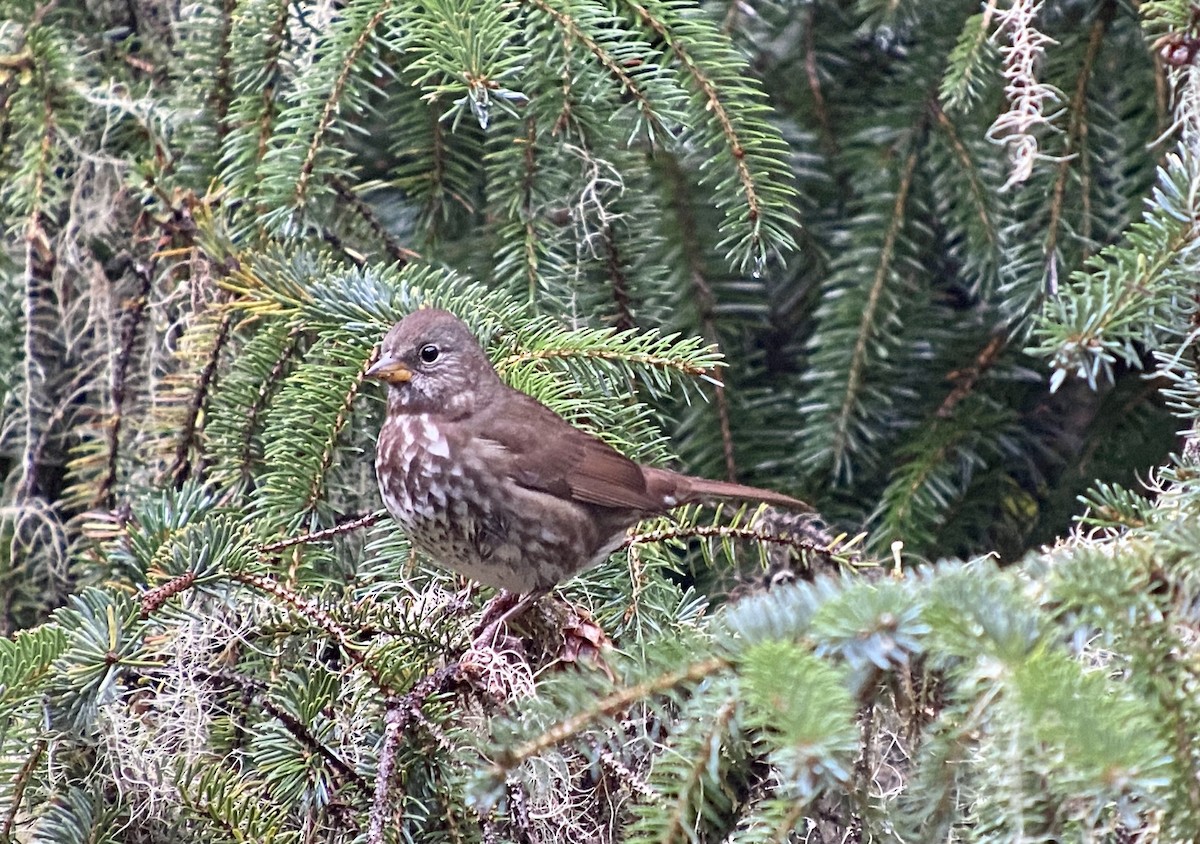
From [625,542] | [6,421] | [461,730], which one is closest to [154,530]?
[461,730]

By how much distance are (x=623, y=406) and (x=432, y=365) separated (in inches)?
17.6

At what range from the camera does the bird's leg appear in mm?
2467

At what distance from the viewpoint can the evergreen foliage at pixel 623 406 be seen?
1.69m

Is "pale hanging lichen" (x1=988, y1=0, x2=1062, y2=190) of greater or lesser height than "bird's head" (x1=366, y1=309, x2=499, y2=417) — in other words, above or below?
above

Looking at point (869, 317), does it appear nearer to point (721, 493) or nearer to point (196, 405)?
point (721, 493)

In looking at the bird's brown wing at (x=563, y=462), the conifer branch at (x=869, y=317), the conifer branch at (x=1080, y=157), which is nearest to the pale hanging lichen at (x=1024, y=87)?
the conifer branch at (x=1080, y=157)

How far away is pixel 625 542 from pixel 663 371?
41 cm

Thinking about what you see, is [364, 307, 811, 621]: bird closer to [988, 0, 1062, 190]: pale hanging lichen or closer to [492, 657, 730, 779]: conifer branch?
[988, 0, 1062, 190]: pale hanging lichen

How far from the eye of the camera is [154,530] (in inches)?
101

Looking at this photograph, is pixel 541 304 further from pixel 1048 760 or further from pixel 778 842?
pixel 1048 760

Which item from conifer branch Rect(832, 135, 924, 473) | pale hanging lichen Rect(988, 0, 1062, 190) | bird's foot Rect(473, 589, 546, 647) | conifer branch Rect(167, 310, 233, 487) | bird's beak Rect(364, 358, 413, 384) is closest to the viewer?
bird's foot Rect(473, 589, 546, 647)

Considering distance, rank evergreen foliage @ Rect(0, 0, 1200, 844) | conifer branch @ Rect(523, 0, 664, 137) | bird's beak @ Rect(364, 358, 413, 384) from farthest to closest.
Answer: bird's beak @ Rect(364, 358, 413, 384)
conifer branch @ Rect(523, 0, 664, 137)
evergreen foliage @ Rect(0, 0, 1200, 844)

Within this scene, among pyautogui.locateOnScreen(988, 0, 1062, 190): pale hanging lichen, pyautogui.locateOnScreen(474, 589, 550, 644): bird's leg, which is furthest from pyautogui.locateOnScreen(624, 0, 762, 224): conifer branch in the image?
pyautogui.locateOnScreen(474, 589, 550, 644): bird's leg

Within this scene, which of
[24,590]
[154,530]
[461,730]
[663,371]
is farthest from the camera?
[24,590]
